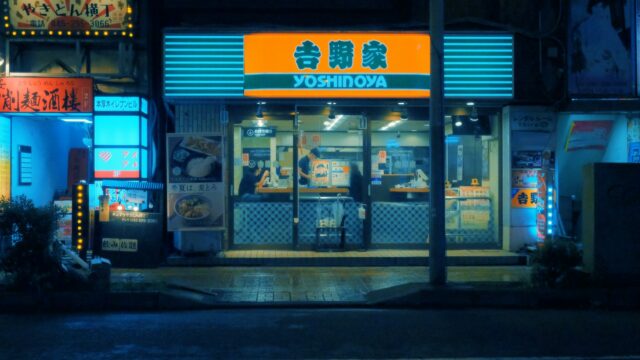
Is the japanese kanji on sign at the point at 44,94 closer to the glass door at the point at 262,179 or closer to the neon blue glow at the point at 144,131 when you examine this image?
the neon blue glow at the point at 144,131


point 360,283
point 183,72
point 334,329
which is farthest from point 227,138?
point 334,329

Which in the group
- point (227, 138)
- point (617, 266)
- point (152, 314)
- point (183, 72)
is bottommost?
point (152, 314)

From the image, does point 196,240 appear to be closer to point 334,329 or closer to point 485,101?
→ point 334,329

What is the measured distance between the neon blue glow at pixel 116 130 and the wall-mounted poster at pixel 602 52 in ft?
29.6

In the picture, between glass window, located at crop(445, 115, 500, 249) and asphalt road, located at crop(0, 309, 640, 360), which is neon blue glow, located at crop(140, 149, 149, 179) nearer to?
asphalt road, located at crop(0, 309, 640, 360)

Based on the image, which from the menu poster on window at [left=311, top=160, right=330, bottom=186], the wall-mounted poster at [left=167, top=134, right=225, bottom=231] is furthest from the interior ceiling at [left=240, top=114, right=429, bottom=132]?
the wall-mounted poster at [left=167, top=134, right=225, bottom=231]

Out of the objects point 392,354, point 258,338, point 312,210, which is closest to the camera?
point 392,354

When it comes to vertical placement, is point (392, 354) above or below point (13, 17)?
below

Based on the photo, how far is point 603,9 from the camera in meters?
13.7

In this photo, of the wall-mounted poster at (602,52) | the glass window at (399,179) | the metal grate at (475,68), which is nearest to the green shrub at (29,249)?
the glass window at (399,179)

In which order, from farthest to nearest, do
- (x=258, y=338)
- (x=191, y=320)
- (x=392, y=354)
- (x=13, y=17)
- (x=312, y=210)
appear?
(x=312, y=210) < (x=13, y=17) < (x=191, y=320) < (x=258, y=338) < (x=392, y=354)

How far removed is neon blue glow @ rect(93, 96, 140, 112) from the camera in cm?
1304

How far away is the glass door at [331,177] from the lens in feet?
45.5

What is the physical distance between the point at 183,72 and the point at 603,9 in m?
8.79
